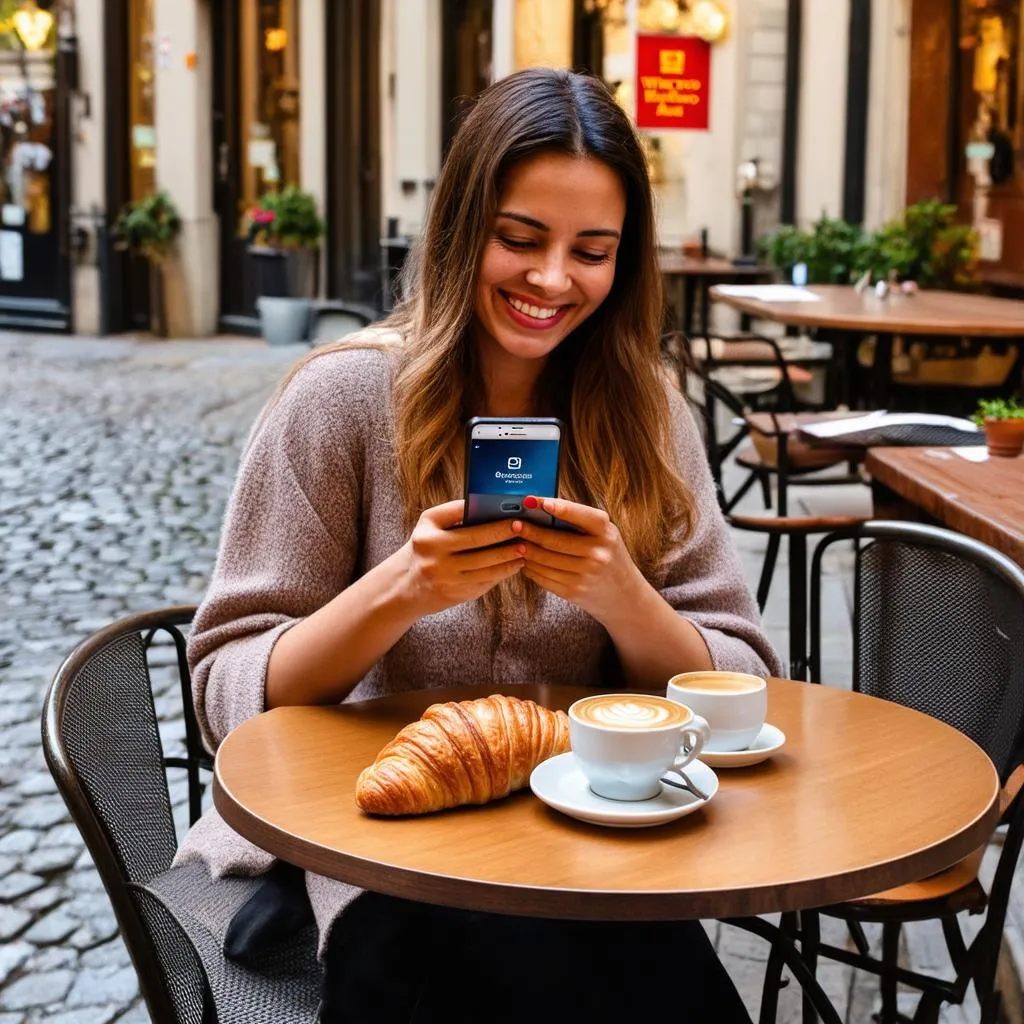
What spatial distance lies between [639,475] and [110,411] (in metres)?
9.34

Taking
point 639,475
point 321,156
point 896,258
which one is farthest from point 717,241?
point 639,475

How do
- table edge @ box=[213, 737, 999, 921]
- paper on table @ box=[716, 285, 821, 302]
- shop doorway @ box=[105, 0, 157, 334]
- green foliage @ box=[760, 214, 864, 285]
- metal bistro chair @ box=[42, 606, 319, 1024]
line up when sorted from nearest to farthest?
table edge @ box=[213, 737, 999, 921] < metal bistro chair @ box=[42, 606, 319, 1024] < paper on table @ box=[716, 285, 821, 302] < green foliage @ box=[760, 214, 864, 285] < shop doorway @ box=[105, 0, 157, 334]

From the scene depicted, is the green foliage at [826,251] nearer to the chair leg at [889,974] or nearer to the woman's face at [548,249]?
the chair leg at [889,974]

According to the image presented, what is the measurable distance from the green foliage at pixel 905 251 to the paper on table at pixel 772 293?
167 centimetres

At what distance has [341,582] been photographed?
2316mm

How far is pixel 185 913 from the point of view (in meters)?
2.02

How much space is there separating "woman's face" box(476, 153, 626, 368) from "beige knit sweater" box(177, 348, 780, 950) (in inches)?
9.1

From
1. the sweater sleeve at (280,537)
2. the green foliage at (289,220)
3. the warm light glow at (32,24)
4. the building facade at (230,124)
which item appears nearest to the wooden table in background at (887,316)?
the sweater sleeve at (280,537)

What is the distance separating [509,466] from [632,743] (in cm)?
36

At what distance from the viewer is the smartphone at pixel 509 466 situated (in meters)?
1.79

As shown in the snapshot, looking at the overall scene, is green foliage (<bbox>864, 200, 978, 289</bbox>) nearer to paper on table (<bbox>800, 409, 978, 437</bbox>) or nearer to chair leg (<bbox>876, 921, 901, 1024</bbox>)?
paper on table (<bbox>800, 409, 978, 437</bbox>)

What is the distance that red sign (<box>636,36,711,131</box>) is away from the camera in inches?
504

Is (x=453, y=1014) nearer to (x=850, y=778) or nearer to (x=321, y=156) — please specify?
(x=850, y=778)

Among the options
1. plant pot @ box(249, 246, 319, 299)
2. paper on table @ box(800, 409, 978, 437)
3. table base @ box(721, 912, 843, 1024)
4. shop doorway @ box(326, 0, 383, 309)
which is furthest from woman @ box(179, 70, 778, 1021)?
shop doorway @ box(326, 0, 383, 309)
